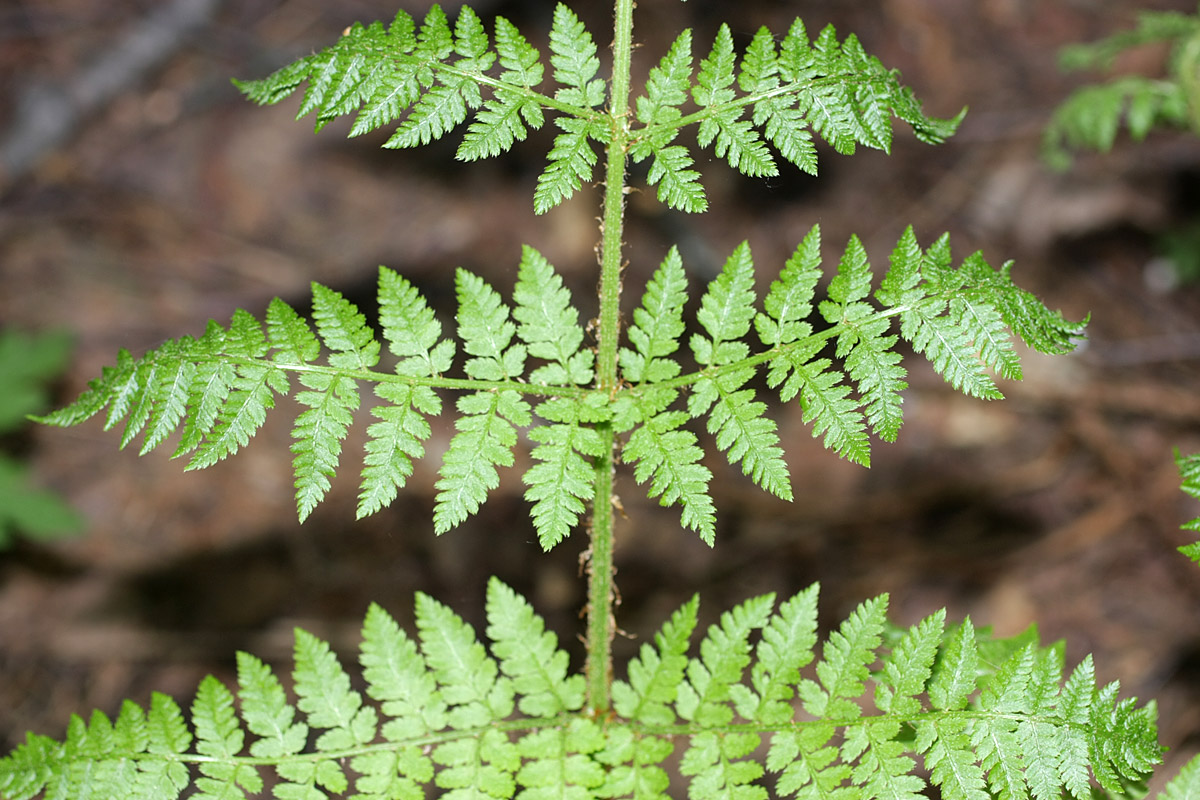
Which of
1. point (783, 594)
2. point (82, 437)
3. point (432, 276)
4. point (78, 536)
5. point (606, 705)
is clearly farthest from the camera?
point (432, 276)

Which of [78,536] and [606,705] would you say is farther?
[78,536]

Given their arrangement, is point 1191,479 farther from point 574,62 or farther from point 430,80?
point 430,80

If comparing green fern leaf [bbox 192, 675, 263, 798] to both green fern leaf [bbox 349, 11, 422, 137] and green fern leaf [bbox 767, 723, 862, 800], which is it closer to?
green fern leaf [bbox 767, 723, 862, 800]

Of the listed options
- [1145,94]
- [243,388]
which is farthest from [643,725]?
[1145,94]

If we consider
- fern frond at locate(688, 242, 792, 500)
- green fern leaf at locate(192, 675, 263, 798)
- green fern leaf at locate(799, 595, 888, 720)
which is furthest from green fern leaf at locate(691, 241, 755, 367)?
green fern leaf at locate(192, 675, 263, 798)

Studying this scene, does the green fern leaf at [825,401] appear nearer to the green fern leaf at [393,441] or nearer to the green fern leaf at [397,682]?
the green fern leaf at [393,441]

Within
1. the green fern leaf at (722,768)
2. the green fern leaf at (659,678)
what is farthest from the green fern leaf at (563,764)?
the green fern leaf at (722,768)

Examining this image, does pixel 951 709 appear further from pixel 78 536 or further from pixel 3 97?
pixel 3 97

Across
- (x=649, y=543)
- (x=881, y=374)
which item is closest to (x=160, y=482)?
(x=649, y=543)
